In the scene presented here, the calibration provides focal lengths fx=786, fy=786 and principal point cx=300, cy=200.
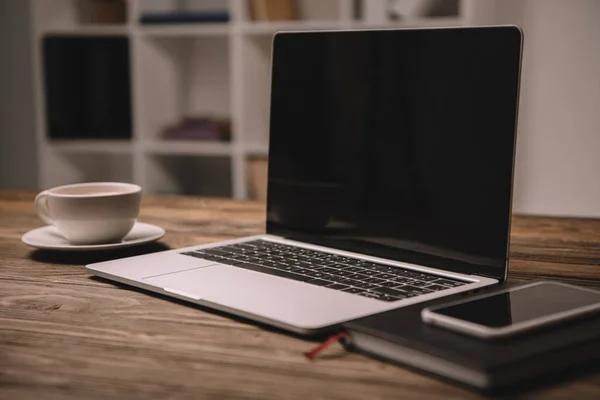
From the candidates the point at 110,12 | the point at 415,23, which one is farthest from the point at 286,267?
the point at 110,12

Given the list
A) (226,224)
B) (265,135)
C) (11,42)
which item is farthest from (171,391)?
(11,42)

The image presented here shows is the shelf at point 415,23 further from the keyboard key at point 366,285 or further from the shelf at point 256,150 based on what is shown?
the keyboard key at point 366,285

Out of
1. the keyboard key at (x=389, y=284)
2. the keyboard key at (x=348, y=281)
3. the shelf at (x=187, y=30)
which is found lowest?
the keyboard key at (x=348, y=281)

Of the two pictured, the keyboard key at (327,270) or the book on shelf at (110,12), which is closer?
the keyboard key at (327,270)

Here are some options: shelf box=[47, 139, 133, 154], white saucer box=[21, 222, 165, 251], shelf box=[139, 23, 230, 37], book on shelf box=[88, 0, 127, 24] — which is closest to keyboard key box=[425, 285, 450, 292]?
white saucer box=[21, 222, 165, 251]

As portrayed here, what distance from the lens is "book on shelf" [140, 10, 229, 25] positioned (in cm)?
274

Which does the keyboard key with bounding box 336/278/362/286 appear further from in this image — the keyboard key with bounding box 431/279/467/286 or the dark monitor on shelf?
the dark monitor on shelf

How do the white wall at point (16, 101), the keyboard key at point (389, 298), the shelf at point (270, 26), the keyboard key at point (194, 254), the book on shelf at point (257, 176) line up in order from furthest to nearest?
the white wall at point (16, 101), the book on shelf at point (257, 176), the shelf at point (270, 26), the keyboard key at point (194, 254), the keyboard key at point (389, 298)

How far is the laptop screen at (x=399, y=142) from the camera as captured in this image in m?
0.80

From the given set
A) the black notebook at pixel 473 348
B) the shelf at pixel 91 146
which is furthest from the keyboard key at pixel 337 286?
the shelf at pixel 91 146

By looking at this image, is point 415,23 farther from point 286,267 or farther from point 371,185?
point 286,267

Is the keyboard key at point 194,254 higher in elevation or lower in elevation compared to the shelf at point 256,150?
higher

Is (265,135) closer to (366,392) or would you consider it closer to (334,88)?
(334,88)

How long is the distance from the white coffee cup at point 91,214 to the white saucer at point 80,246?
15mm
